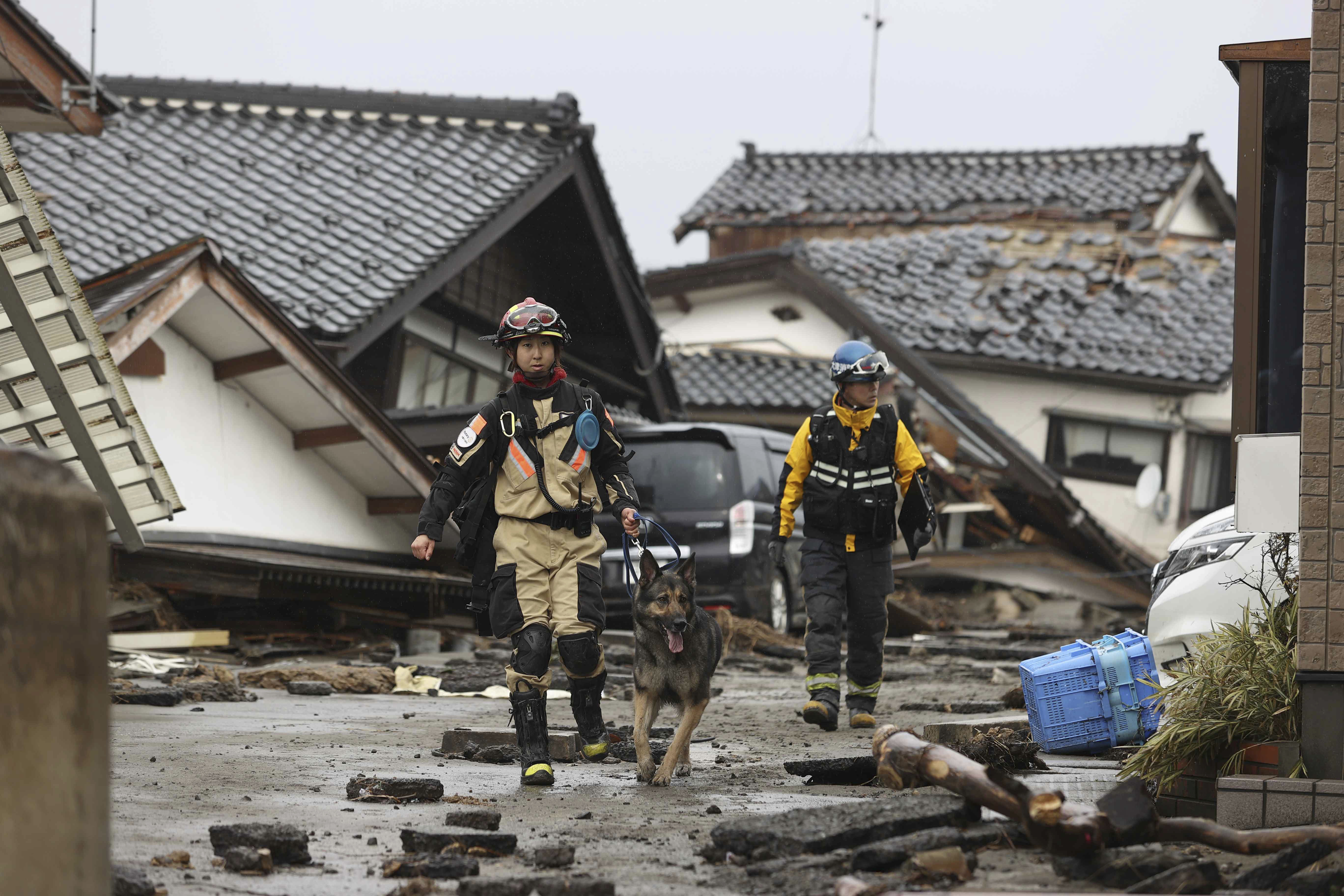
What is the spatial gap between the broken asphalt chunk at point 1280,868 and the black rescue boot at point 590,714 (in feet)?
11.2

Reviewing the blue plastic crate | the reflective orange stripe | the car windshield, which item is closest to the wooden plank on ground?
the car windshield

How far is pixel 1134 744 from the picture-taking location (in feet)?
23.7

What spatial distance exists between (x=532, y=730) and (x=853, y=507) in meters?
3.04

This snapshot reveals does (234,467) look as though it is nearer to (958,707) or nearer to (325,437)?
(325,437)

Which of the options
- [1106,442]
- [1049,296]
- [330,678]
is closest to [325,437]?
[330,678]

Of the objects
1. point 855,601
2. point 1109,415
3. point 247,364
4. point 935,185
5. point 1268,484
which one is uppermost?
point 935,185

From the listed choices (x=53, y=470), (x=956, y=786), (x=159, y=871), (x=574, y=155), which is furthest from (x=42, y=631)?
(x=574, y=155)

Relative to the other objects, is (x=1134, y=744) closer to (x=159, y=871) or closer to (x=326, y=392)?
(x=159, y=871)

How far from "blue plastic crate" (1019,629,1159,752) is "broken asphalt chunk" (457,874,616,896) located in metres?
3.45

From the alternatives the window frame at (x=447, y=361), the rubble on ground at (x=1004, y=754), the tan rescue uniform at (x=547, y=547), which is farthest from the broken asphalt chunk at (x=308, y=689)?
the window frame at (x=447, y=361)

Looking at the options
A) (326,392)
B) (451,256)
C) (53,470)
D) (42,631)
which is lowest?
(42,631)

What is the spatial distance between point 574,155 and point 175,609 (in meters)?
7.98

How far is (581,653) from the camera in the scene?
6.99 m

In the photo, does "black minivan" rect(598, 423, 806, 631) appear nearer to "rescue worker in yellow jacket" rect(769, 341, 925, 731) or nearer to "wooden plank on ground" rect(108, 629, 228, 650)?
"wooden plank on ground" rect(108, 629, 228, 650)
